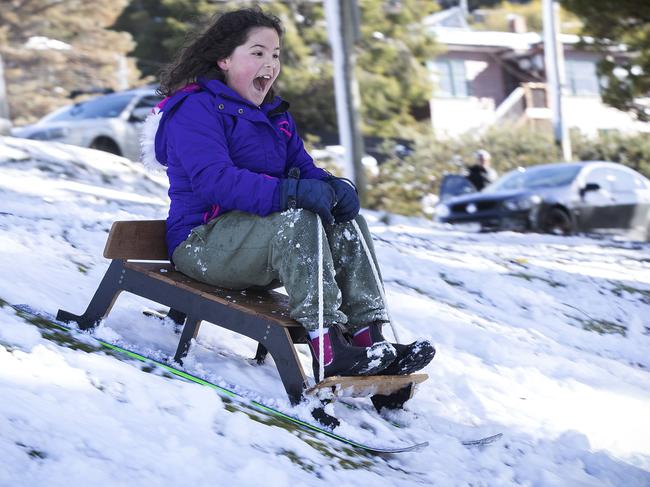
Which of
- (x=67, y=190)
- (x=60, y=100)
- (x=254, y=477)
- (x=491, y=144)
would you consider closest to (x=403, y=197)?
(x=491, y=144)

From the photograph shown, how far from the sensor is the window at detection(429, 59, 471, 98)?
138 feet

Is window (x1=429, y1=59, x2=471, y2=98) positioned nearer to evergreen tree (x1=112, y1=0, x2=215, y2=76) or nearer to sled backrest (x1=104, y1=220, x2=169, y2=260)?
evergreen tree (x1=112, y1=0, x2=215, y2=76)

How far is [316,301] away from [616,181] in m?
12.1

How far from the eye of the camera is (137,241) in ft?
15.9

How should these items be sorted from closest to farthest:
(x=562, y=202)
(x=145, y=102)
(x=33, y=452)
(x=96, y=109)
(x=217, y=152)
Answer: (x=33, y=452), (x=217, y=152), (x=562, y=202), (x=96, y=109), (x=145, y=102)

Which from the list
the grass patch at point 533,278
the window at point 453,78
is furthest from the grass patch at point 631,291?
the window at point 453,78

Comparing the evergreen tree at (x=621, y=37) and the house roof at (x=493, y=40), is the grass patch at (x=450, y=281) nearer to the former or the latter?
the evergreen tree at (x=621, y=37)

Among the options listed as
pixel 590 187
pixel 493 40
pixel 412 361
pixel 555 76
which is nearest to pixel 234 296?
pixel 412 361

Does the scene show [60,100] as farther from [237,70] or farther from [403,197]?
[237,70]

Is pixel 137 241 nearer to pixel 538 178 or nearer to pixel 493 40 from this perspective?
pixel 538 178

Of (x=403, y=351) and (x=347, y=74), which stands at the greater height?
(x=347, y=74)

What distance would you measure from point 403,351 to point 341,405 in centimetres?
39

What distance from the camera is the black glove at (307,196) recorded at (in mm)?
4297

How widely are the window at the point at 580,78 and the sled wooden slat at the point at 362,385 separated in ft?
144
